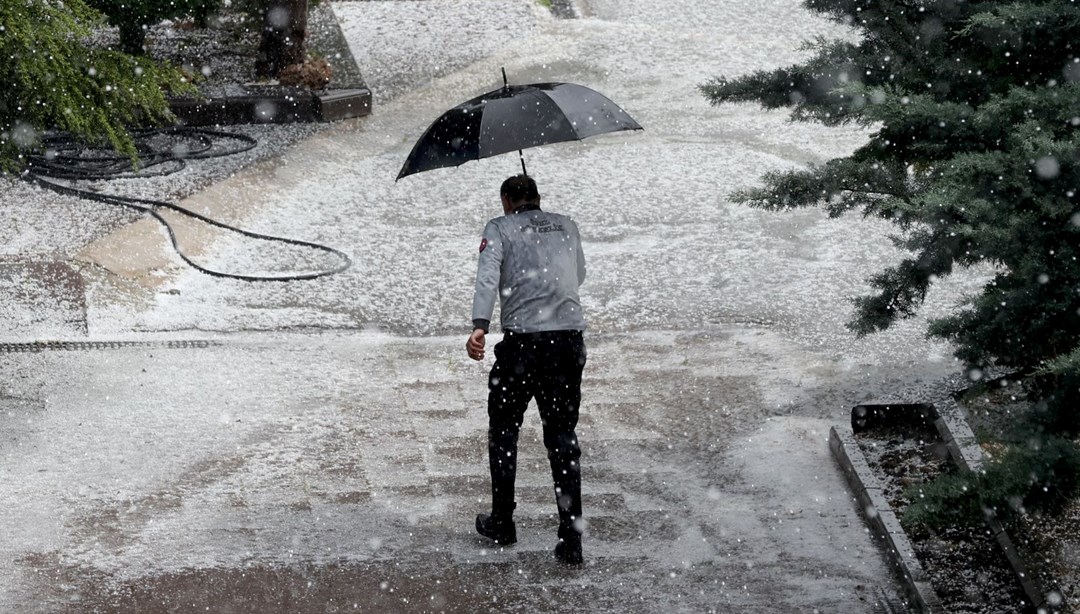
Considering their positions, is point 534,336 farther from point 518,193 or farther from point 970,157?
point 970,157

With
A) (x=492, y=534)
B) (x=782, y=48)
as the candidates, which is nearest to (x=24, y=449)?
(x=492, y=534)

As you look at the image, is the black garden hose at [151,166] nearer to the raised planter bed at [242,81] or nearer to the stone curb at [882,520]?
the raised planter bed at [242,81]

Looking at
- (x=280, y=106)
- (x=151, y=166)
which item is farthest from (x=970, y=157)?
(x=280, y=106)

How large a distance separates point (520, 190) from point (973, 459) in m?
2.60

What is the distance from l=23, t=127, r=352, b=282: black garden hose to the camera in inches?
393

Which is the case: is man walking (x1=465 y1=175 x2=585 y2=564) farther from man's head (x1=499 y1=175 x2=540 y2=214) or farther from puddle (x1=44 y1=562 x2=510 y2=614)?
puddle (x1=44 y1=562 x2=510 y2=614)

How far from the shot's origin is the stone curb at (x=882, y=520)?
5555 mm

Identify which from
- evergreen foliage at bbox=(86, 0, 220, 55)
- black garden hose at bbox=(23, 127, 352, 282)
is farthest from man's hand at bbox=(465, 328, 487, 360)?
evergreen foliage at bbox=(86, 0, 220, 55)

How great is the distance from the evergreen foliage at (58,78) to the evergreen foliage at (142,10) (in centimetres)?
487

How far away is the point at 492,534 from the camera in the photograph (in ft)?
19.9

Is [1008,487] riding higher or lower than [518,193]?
lower

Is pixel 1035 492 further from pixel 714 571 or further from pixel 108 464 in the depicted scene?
pixel 108 464

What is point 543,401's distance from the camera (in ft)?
19.2

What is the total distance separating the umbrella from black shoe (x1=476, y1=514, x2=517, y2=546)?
5.24ft
